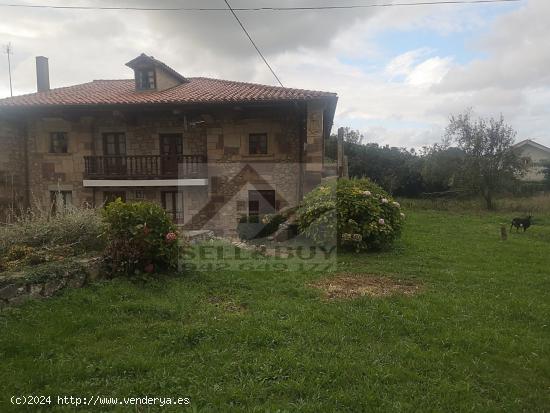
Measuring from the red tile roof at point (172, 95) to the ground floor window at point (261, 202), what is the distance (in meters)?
3.27

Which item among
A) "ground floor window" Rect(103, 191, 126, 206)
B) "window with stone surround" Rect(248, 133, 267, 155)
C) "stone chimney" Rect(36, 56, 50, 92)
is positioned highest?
"stone chimney" Rect(36, 56, 50, 92)

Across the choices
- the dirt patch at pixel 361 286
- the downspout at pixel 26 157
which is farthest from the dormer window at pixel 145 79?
the dirt patch at pixel 361 286

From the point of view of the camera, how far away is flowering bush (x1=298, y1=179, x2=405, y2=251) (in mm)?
8766

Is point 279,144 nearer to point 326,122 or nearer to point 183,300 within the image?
point 326,122

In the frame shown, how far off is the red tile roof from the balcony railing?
6.56 feet

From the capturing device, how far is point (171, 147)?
13.8 meters

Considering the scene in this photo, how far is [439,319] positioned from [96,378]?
390 centimetres

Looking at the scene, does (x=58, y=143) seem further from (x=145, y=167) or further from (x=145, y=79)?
(x=145, y=79)

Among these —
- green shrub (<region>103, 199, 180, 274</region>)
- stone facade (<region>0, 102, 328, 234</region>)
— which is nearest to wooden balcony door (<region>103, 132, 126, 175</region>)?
stone facade (<region>0, 102, 328, 234</region>)

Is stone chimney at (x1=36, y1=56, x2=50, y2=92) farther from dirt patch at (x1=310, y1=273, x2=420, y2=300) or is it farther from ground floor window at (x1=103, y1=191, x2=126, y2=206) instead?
dirt patch at (x1=310, y1=273, x2=420, y2=300)

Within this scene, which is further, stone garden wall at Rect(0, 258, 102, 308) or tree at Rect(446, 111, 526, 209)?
tree at Rect(446, 111, 526, 209)

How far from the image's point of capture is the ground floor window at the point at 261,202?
1311cm

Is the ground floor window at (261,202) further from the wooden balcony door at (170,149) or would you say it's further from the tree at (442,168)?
the tree at (442,168)

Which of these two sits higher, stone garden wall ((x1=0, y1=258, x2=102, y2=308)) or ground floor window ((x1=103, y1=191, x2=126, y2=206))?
ground floor window ((x1=103, y1=191, x2=126, y2=206))
